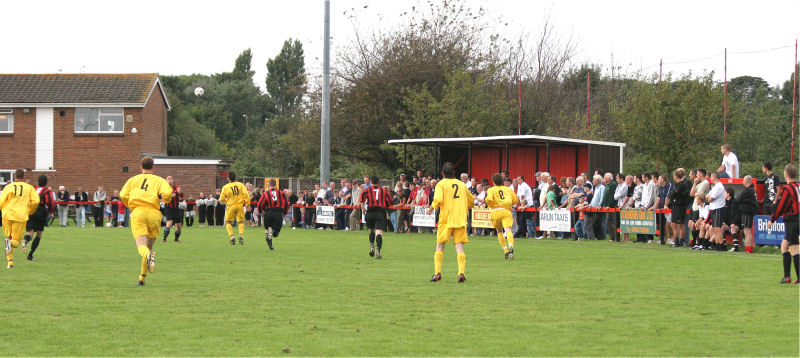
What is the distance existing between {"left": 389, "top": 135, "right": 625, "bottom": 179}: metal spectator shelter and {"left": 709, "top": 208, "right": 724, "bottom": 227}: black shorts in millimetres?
8172

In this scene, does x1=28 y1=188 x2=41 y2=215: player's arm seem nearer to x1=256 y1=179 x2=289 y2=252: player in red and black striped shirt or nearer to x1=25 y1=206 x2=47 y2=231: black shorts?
x1=25 y1=206 x2=47 y2=231: black shorts

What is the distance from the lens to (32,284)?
44.0ft

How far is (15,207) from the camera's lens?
16.6 meters

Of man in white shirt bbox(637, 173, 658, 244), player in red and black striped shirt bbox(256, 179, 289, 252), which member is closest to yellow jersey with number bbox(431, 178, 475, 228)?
player in red and black striped shirt bbox(256, 179, 289, 252)

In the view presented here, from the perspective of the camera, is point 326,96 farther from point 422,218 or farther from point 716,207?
point 716,207

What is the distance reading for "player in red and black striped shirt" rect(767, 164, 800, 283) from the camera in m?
12.9

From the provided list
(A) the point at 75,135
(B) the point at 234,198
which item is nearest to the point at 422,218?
(B) the point at 234,198

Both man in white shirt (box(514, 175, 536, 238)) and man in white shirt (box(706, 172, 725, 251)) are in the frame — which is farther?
man in white shirt (box(514, 175, 536, 238))

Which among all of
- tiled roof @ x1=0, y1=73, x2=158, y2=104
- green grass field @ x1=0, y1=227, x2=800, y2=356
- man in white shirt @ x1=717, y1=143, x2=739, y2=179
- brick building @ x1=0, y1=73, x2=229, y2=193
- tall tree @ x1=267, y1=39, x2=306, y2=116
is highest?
tall tree @ x1=267, y1=39, x2=306, y2=116

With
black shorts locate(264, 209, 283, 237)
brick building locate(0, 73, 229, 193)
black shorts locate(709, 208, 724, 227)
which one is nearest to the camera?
black shorts locate(709, 208, 724, 227)

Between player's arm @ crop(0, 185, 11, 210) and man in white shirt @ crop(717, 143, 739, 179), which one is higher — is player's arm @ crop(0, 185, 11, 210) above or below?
below

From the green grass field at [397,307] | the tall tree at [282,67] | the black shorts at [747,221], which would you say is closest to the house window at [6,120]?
the green grass field at [397,307]

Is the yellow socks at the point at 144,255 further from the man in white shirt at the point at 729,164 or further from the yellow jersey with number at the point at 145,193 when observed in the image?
the man in white shirt at the point at 729,164

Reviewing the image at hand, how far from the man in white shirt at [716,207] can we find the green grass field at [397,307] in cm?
202
